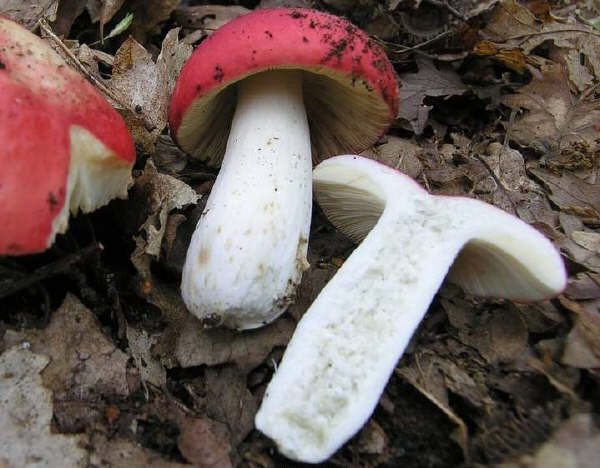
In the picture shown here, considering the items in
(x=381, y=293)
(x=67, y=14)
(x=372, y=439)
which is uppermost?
(x=67, y=14)

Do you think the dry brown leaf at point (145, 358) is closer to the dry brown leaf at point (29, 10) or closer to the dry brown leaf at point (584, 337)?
the dry brown leaf at point (584, 337)

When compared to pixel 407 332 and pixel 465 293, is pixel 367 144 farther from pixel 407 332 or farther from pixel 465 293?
pixel 407 332

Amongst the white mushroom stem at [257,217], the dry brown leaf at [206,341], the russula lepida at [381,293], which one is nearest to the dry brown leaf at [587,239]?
the russula lepida at [381,293]

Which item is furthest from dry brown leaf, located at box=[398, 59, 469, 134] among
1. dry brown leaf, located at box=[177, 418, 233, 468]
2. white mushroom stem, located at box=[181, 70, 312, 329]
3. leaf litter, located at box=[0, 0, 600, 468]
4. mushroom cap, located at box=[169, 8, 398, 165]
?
dry brown leaf, located at box=[177, 418, 233, 468]

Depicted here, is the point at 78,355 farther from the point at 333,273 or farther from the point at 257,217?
the point at 333,273

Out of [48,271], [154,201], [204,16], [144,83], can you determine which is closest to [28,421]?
[48,271]

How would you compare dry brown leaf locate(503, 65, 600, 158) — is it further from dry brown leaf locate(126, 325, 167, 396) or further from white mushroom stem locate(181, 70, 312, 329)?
dry brown leaf locate(126, 325, 167, 396)
